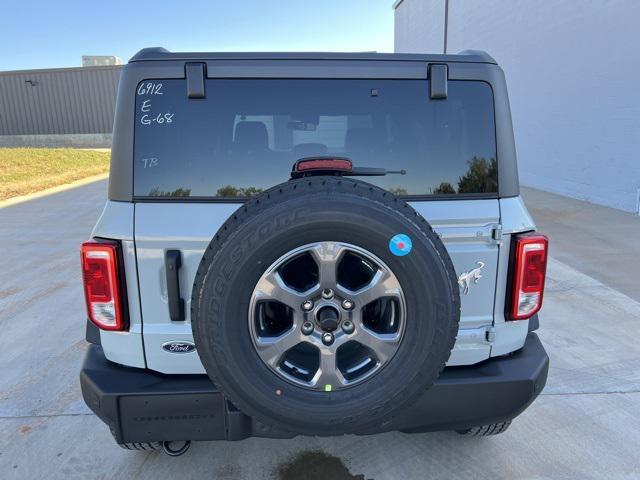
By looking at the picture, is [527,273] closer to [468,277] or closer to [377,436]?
[468,277]

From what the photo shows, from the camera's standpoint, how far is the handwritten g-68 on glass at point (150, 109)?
6.17 ft

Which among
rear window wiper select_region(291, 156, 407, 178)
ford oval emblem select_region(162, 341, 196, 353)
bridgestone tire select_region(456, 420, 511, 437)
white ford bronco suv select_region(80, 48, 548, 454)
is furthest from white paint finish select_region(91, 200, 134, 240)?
bridgestone tire select_region(456, 420, 511, 437)

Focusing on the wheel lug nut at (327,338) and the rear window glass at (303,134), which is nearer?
the wheel lug nut at (327,338)

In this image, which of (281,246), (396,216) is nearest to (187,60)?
(281,246)

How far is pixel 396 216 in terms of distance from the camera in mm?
1625

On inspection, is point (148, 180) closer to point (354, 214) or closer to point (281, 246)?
point (281, 246)

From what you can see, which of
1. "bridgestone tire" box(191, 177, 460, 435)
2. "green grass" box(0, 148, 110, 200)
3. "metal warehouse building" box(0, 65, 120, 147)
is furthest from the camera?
"metal warehouse building" box(0, 65, 120, 147)

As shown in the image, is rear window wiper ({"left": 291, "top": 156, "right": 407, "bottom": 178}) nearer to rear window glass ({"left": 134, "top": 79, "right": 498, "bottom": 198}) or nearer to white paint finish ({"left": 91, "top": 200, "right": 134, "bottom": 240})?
rear window glass ({"left": 134, "top": 79, "right": 498, "bottom": 198})

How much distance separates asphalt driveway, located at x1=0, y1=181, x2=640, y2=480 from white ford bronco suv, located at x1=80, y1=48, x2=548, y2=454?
593 mm

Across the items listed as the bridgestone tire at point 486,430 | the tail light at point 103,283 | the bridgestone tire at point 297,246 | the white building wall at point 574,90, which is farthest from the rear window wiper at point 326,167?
the white building wall at point 574,90

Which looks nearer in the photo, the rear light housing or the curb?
the rear light housing

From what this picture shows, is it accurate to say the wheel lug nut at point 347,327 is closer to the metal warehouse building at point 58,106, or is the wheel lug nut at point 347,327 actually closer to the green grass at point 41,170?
the green grass at point 41,170

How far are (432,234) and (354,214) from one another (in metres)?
0.32

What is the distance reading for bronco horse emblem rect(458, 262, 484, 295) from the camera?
1953mm
